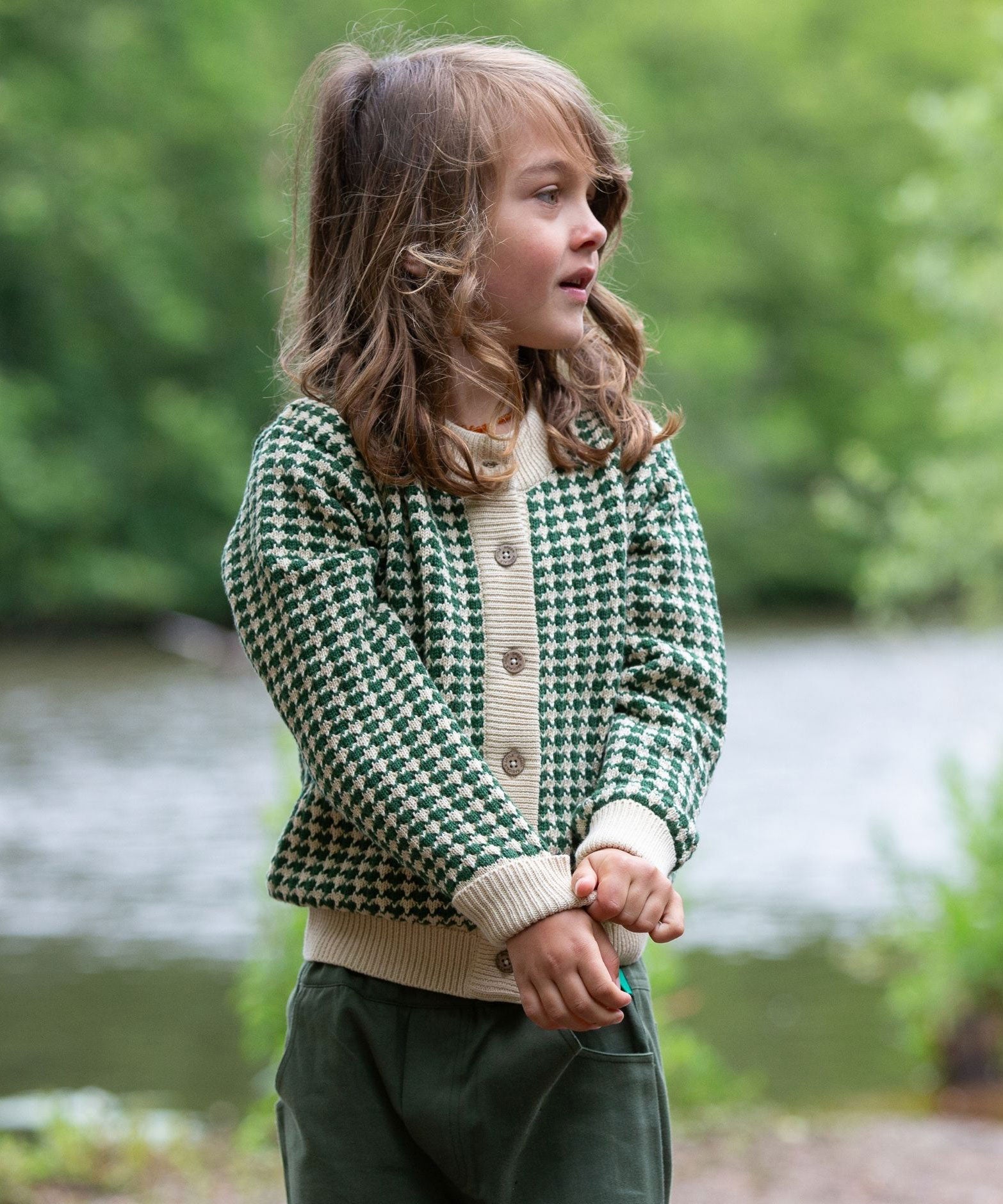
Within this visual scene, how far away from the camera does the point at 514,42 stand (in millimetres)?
2023

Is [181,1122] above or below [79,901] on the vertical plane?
below

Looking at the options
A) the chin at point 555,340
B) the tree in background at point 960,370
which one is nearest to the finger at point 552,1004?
the chin at point 555,340

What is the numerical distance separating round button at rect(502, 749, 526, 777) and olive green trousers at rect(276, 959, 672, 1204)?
22cm

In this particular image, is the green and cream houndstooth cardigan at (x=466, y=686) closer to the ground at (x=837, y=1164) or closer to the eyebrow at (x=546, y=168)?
the eyebrow at (x=546, y=168)

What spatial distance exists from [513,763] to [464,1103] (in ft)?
1.07

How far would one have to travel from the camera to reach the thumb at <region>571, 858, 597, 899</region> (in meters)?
1.54

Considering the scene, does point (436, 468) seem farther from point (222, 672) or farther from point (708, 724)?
point (222, 672)

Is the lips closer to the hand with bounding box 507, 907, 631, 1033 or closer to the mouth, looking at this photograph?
the mouth

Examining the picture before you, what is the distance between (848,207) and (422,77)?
29.1 metres

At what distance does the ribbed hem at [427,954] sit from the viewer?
1.66 meters

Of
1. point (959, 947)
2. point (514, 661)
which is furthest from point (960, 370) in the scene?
point (514, 661)

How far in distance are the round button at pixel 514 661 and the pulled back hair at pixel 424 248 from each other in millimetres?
168

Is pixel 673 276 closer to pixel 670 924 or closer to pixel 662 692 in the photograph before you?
pixel 662 692

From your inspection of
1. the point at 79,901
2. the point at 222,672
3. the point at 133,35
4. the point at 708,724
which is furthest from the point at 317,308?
the point at 133,35
